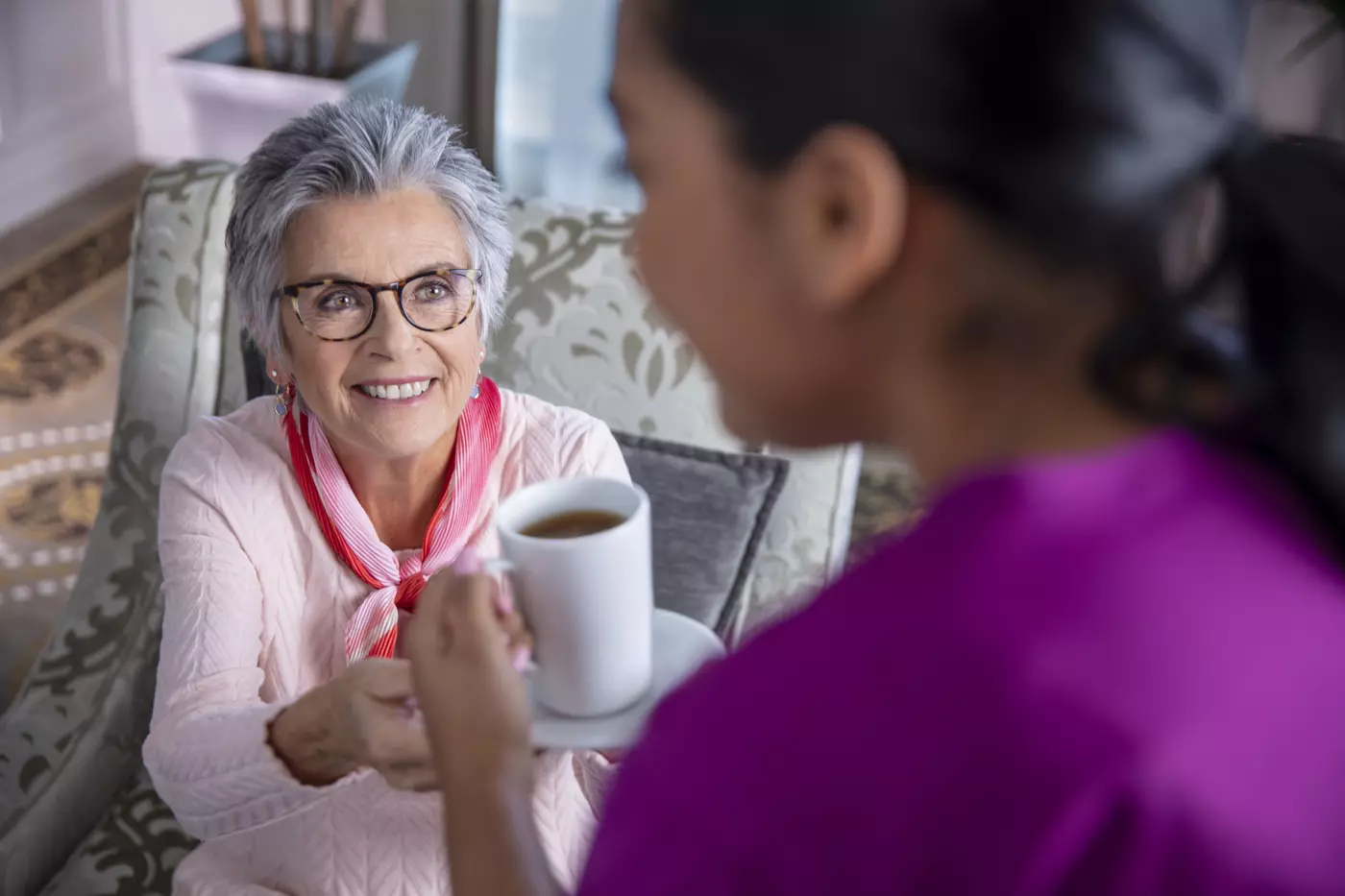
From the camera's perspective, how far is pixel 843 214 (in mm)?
545

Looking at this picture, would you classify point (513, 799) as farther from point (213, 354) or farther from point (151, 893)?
point (213, 354)

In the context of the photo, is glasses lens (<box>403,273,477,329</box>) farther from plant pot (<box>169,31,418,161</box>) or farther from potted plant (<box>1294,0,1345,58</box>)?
plant pot (<box>169,31,418,161</box>)

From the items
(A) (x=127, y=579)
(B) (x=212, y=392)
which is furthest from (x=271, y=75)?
(A) (x=127, y=579)

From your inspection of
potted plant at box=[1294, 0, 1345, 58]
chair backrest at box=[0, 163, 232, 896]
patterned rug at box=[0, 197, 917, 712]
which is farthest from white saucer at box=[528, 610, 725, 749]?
patterned rug at box=[0, 197, 917, 712]

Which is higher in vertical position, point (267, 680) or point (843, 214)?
point (843, 214)

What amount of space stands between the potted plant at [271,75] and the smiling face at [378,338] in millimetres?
1740

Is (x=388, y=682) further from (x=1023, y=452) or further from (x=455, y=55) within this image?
(x=455, y=55)

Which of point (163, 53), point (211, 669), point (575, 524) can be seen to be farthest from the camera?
point (163, 53)

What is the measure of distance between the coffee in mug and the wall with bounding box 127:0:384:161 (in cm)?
363

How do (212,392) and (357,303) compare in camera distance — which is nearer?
(357,303)

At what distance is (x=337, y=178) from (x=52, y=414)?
2.21 metres

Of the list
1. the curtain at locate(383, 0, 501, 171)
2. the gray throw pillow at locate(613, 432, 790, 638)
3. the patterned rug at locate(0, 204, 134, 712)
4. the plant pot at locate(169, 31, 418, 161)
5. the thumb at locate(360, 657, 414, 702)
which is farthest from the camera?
the curtain at locate(383, 0, 501, 171)

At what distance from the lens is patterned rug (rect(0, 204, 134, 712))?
8.67 ft

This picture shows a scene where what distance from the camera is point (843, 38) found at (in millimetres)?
522
